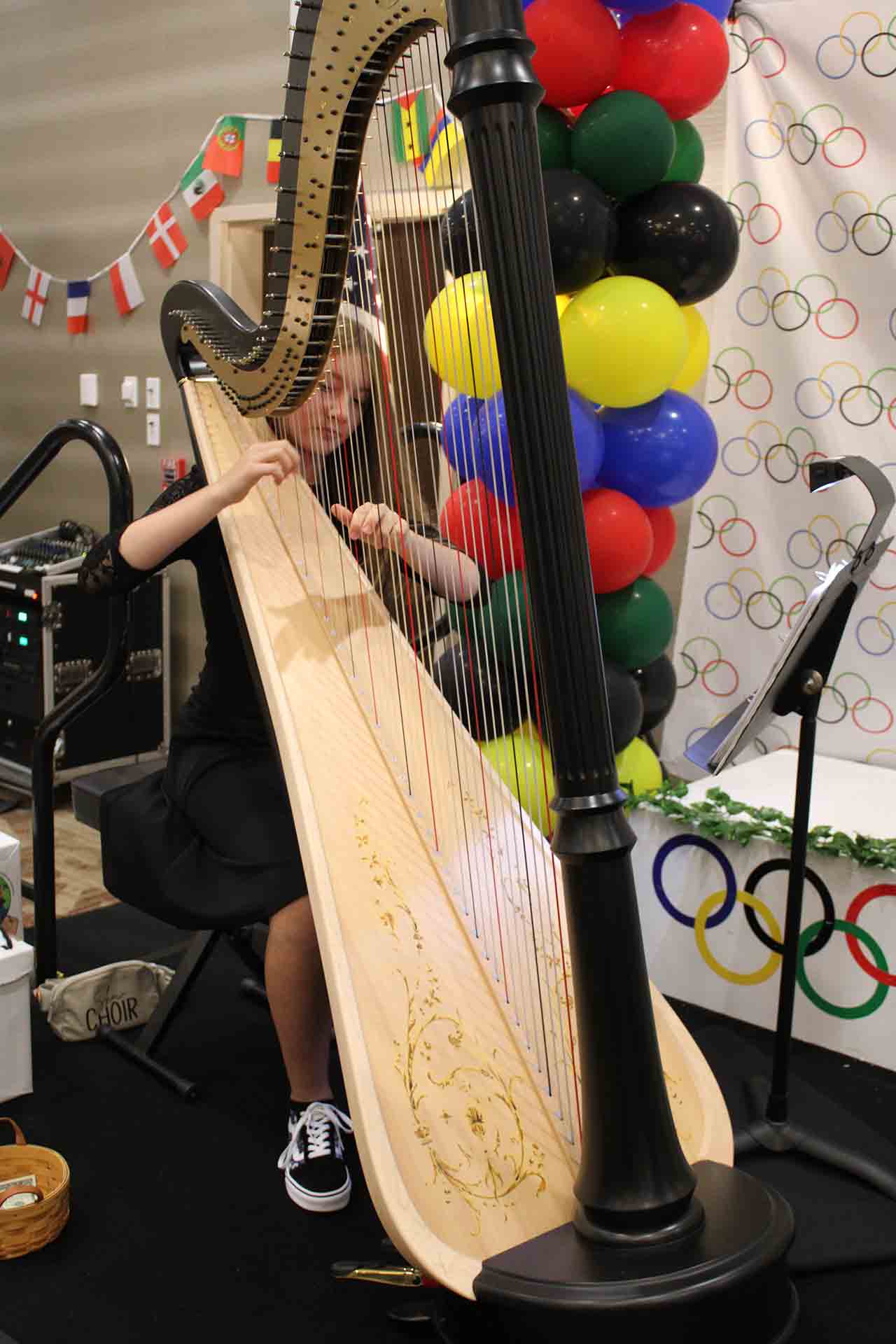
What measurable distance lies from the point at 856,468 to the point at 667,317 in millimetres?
622

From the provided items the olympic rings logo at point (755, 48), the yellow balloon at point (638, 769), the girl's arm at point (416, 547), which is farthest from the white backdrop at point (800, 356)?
the girl's arm at point (416, 547)

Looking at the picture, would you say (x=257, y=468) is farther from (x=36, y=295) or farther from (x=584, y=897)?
(x=36, y=295)

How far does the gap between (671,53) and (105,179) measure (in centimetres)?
278

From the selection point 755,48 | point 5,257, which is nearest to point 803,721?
point 755,48

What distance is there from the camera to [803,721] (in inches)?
68.5

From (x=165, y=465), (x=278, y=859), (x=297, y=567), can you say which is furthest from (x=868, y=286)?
(x=165, y=465)

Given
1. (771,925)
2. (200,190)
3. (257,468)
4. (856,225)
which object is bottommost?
(771,925)

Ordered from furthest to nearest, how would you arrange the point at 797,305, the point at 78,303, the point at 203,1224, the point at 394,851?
the point at 78,303, the point at 797,305, the point at 203,1224, the point at 394,851

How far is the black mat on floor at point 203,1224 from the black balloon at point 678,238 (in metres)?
1.39

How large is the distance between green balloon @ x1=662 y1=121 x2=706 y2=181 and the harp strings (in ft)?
1.61

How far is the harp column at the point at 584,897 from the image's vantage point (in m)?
0.88

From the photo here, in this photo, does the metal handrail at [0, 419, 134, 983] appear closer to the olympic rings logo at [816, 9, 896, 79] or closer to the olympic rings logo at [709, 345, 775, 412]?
the olympic rings logo at [709, 345, 775, 412]

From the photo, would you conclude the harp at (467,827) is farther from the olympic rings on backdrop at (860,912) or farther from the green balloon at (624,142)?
the olympic rings on backdrop at (860,912)

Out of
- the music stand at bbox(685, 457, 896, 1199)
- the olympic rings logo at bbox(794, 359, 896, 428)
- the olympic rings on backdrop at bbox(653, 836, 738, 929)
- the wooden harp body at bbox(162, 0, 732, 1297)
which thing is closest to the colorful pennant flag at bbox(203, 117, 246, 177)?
the olympic rings logo at bbox(794, 359, 896, 428)
